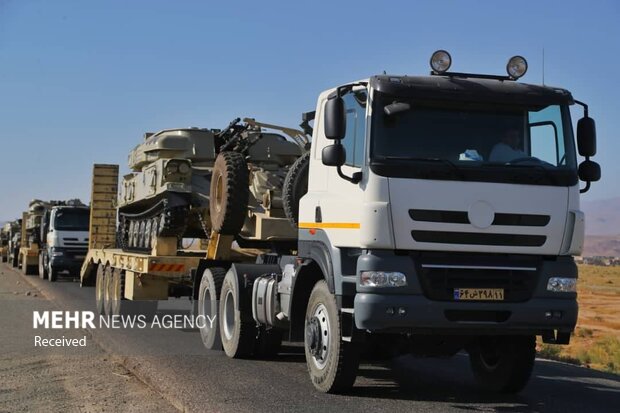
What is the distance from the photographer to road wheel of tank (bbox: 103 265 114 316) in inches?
652

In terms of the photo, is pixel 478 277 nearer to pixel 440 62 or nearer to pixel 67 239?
pixel 440 62

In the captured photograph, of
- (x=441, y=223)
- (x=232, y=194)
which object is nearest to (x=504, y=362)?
(x=441, y=223)

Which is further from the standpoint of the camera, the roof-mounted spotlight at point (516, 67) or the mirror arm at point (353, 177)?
the roof-mounted spotlight at point (516, 67)

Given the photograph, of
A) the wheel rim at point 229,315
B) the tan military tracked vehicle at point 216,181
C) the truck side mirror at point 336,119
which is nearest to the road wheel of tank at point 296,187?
the tan military tracked vehicle at point 216,181

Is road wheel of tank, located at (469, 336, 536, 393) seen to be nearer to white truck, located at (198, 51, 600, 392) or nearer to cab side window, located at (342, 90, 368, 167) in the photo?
white truck, located at (198, 51, 600, 392)

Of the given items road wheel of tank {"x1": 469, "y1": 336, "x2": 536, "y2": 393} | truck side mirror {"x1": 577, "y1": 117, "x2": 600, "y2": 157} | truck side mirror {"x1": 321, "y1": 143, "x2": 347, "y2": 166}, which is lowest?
road wheel of tank {"x1": 469, "y1": 336, "x2": 536, "y2": 393}

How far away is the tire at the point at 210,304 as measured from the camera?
12047 millimetres

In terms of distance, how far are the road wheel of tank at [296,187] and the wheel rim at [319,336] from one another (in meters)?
2.27

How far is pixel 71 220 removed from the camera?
2941 centimetres

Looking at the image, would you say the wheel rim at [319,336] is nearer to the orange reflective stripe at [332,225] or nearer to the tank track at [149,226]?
the orange reflective stripe at [332,225]

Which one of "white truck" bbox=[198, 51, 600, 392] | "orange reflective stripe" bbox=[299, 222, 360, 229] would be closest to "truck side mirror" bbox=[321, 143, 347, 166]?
"white truck" bbox=[198, 51, 600, 392]

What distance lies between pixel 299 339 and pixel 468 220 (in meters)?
2.50

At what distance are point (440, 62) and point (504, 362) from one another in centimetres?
322

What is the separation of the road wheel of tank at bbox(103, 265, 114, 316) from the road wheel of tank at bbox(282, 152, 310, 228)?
6.74m
